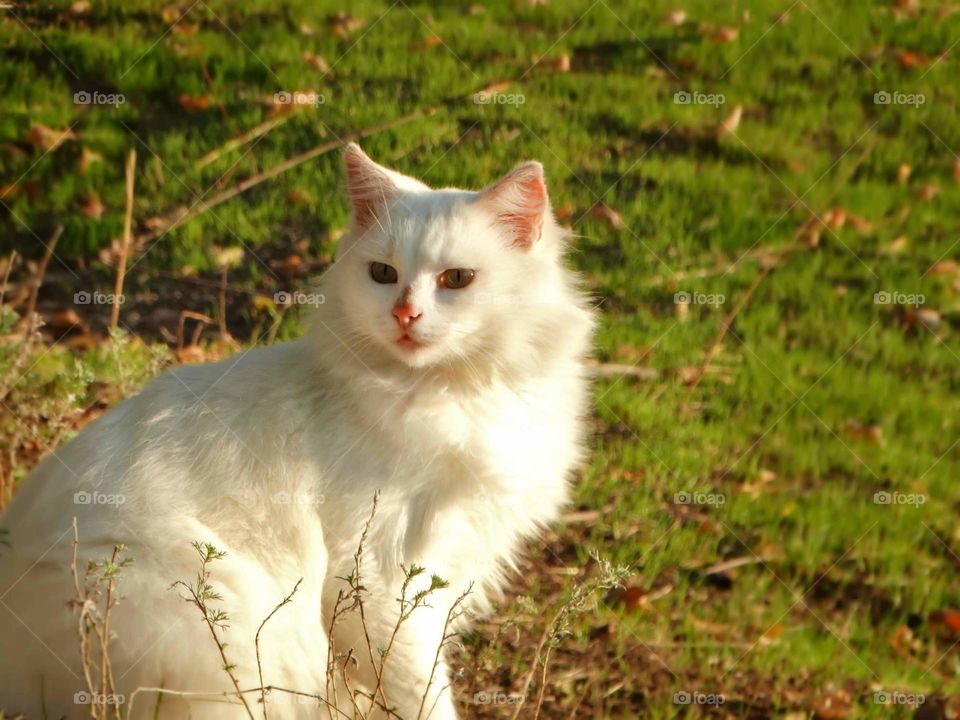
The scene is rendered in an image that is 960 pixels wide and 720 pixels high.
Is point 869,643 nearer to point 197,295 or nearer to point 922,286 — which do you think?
point 922,286

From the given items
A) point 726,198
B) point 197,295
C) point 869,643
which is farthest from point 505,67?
point 869,643

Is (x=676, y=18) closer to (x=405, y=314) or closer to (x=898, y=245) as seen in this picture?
(x=898, y=245)

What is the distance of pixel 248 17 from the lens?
7.64 metres

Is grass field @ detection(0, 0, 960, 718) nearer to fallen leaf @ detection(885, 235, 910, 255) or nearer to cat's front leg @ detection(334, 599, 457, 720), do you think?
fallen leaf @ detection(885, 235, 910, 255)

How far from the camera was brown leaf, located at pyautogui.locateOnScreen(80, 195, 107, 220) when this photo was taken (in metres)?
6.21

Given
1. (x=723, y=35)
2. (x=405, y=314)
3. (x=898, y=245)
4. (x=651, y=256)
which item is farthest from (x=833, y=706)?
(x=723, y=35)

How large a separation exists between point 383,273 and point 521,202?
447 millimetres

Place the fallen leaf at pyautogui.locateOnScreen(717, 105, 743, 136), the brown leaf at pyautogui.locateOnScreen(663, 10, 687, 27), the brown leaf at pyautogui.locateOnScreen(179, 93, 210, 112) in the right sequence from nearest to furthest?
the brown leaf at pyautogui.locateOnScreen(179, 93, 210, 112) < the fallen leaf at pyautogui.locateOnScreen(717, 105, 743, 136) < the brown leaf at pyautogui.locateOnScreen(663, 10, 687, 27)

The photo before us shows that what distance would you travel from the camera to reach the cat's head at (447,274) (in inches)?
124

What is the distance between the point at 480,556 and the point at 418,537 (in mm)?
256

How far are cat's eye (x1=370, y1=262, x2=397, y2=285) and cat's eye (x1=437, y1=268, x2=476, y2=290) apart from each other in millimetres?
143

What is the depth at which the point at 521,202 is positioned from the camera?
3.28 m

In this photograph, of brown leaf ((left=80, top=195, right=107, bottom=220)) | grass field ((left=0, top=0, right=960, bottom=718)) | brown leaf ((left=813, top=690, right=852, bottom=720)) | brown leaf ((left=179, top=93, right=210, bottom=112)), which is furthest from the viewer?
brown leaf ((left=179, top=93, right=210, bottom=112))

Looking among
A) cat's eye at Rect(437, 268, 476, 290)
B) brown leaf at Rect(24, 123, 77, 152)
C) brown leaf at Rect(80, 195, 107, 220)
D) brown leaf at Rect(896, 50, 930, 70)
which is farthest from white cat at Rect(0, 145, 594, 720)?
brown leaf at Rect(896, 50, 930, 70)
